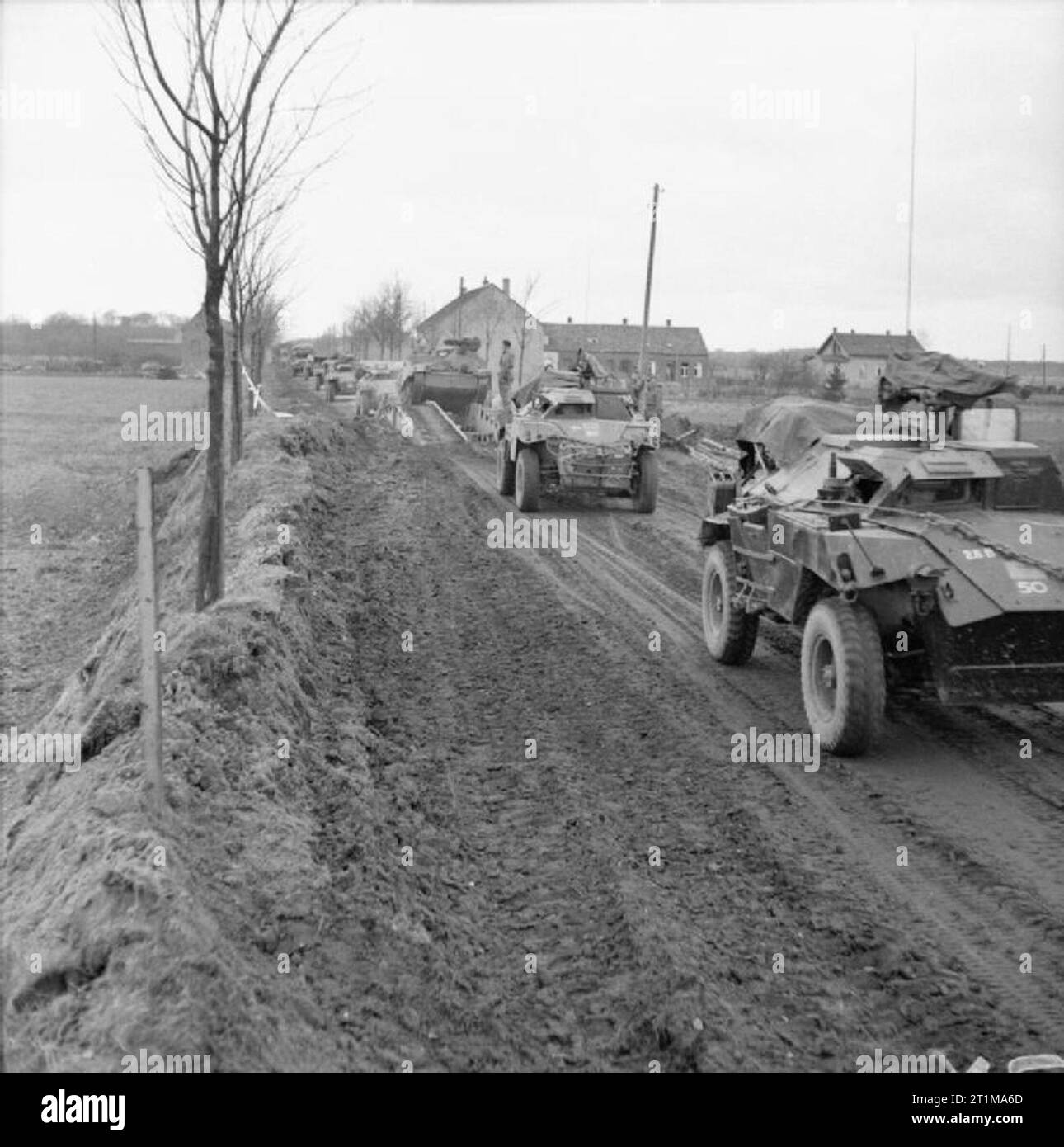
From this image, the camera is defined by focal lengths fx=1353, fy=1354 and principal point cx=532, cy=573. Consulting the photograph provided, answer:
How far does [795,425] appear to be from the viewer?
392 inches

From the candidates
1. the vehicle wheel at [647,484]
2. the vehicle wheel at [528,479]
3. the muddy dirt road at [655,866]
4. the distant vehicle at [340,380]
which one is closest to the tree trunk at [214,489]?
the muddy dirt road at [655,866]

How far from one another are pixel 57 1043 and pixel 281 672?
13.0ft

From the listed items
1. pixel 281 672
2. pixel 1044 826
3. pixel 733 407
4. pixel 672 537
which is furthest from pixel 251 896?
pixel 733 407

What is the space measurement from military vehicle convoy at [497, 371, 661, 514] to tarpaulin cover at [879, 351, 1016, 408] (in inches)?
314

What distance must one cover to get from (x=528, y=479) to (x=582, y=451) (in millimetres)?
791

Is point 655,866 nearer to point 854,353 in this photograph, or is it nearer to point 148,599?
point 148,599

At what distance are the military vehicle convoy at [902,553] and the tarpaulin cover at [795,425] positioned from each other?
0.06ft

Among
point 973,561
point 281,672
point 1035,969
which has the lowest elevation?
point 1035,969

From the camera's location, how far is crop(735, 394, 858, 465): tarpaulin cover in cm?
976

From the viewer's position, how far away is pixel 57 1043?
3.91 meters

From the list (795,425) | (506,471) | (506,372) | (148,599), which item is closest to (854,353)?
(506,372)

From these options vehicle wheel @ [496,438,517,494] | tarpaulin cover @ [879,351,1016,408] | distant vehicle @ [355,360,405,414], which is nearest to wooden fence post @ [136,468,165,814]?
tarpaulin cover @ [879,351,1016,408]

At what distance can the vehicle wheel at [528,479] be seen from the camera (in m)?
17.6
